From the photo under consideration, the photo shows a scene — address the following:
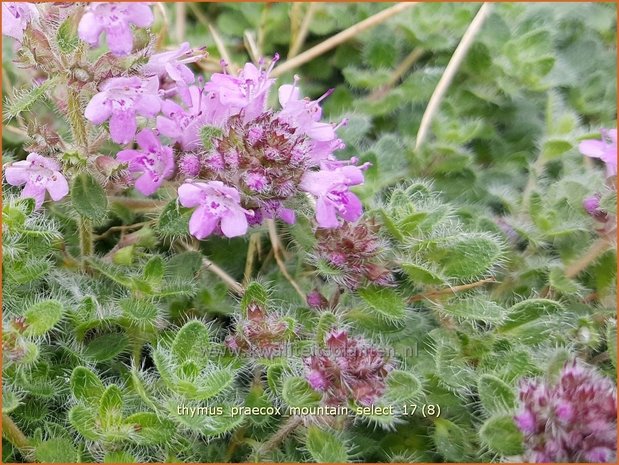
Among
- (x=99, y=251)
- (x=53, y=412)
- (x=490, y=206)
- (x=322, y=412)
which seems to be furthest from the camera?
(x=490, y=206)

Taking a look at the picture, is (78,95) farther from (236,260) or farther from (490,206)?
(490,206)

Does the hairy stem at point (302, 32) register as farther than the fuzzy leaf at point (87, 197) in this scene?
Yes

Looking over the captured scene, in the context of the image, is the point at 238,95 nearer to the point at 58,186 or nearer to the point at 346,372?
the point at 58,186

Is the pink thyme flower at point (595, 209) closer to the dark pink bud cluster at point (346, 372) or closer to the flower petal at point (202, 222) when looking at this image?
the dark pink bud cluster at point (346, 372)

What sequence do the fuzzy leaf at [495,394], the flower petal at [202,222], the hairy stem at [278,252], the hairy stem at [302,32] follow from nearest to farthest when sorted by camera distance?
the fuzzy leaf at [495,394] → the flower petal at [202,222] → the hairy stem at [278,252] → the hairy stem at [302,32]

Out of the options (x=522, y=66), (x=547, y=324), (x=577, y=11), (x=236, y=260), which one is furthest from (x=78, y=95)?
(x=577, y=11)

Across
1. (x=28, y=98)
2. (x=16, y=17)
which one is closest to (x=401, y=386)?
(x=28, y=98)

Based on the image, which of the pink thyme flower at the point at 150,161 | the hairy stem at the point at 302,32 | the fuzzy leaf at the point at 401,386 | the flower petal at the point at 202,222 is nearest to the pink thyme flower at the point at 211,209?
the flower petal at the point at 202,222
